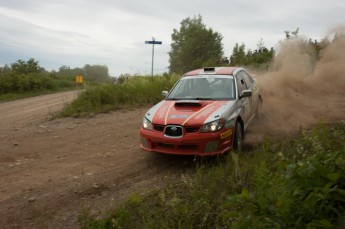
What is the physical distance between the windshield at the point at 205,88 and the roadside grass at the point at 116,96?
4974 millimetres

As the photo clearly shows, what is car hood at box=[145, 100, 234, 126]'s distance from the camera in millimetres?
6404

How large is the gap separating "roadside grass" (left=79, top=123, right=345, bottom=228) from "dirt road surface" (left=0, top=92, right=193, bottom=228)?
20.6 inches

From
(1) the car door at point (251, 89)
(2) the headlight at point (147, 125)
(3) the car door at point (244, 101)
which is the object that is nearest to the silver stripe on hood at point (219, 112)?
(3) the car door at point (244, 101)

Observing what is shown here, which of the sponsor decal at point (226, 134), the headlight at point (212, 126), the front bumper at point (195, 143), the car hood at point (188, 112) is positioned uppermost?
the car hood at point (188, 112)

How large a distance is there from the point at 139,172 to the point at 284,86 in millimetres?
7845

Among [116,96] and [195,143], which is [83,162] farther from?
[116,96]

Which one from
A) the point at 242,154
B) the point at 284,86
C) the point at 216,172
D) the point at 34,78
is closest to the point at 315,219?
the point at 216,172

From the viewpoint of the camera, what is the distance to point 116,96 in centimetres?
1373

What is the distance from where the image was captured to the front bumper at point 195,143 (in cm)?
627

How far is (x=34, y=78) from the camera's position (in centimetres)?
2405

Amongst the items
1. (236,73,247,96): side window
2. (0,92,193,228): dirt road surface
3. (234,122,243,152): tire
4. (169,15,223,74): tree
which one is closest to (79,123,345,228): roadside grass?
(234,122,243,152): tire

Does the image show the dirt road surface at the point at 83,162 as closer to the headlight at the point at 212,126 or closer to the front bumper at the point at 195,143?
the front bumper at the point at 195,143

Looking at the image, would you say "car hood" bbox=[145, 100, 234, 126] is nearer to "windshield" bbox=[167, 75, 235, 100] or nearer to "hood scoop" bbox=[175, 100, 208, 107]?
"hood scoop" bbox=[175, 100, 208, 107]

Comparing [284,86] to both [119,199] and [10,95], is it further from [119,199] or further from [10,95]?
[10,95]
